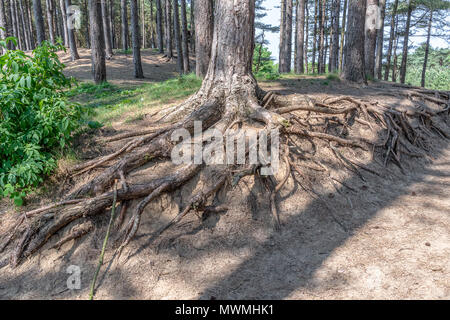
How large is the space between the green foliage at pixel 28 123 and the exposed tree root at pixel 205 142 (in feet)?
1.89

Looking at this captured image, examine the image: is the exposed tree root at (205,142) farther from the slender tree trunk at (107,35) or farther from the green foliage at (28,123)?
Result: the slender tree trunk at (107,35)

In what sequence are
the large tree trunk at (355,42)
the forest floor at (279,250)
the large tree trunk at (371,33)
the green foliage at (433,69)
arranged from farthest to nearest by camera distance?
the green foliage at (433,69), the large tree trunk at (371,33), the large tree trunk at (355,42), the forest floor at (279,250)

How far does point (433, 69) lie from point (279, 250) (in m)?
68.0

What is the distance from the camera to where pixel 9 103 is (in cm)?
438

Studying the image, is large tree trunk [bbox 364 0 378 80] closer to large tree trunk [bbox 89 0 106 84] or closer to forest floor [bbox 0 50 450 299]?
forest floor [bbox 0 50 450 299]

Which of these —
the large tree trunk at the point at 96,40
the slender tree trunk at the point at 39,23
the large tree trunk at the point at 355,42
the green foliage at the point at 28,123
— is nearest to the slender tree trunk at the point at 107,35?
the slender tree trunk at the point at 39,23

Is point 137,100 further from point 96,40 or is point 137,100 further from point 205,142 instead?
point 96,40

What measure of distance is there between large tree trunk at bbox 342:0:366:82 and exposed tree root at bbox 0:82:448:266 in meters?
2.86

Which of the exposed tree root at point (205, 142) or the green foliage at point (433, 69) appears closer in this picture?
the exposed tree root at point (205, 142)

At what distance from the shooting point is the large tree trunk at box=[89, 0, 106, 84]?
1197cm

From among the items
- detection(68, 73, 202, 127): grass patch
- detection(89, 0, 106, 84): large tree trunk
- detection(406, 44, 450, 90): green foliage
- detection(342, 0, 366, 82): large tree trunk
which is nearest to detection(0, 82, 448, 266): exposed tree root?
detection(68, 73, 202, 127): grass patch

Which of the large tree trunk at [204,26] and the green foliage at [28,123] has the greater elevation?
the large tree trunk at [204,26]

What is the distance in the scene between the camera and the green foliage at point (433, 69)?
48000 mm

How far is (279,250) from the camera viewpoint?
344 cm
